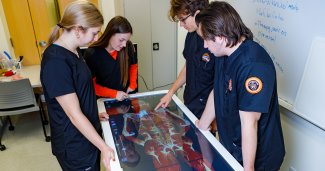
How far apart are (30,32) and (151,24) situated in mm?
1441

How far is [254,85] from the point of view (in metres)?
0.89

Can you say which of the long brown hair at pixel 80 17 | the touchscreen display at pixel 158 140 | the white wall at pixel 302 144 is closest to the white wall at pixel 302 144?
the white wall at pixel 302 144

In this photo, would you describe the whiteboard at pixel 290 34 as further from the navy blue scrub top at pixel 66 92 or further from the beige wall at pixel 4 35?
the beige wall at pixel 4 35

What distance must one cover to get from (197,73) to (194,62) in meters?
0.07

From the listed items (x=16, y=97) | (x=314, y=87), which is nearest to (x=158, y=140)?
(x=314, y=87)

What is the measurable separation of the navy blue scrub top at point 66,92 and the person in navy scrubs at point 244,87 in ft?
1.83

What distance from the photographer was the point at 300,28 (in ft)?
4.16

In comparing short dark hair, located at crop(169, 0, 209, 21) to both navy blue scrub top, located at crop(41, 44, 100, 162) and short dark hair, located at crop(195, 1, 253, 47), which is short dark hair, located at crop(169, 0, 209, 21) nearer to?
short dark hair, located at crop(195, 1, 253, 47)

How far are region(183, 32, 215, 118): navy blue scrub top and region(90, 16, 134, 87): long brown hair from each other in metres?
0.39

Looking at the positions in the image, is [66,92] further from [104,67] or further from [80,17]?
[104,67]

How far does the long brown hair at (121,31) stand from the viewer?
1475 mm

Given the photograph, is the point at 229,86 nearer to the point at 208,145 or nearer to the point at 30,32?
the point at 208,145

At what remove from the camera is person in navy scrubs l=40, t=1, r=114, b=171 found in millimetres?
1010

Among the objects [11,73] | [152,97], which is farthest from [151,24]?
[11,73]
